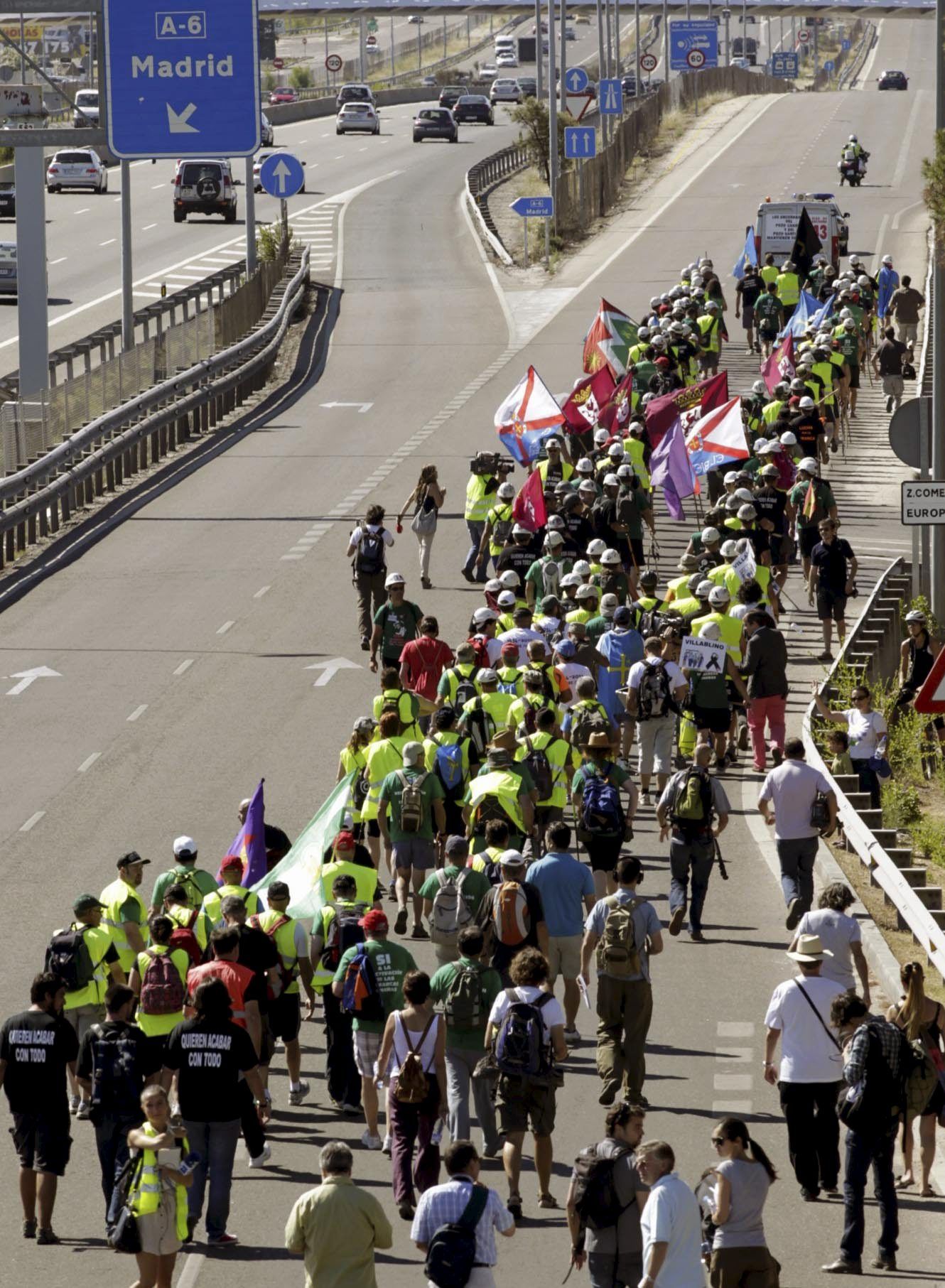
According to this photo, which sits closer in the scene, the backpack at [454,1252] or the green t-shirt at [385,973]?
the backpack at [454,1252]

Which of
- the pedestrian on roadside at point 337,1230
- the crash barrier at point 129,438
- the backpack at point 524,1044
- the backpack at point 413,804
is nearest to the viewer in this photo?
the pedestrian on roadside at point 337,1230

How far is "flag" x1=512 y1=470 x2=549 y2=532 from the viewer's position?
25484 millimetres

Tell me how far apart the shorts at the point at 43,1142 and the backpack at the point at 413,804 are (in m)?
4.78

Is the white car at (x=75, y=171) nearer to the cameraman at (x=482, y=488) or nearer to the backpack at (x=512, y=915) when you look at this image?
the cameraman at (x=482, y=488)

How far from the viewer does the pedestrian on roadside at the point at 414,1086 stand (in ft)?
39.8

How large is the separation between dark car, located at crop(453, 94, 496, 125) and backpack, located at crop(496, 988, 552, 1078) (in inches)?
3586

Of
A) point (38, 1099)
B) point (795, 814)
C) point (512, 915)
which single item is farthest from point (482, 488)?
point (38, 1099)

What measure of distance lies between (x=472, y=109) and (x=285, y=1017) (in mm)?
90773

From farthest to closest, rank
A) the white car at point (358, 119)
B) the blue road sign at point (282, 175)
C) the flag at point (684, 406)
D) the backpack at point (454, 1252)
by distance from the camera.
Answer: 1. the white car at point (358, 119)
2. the blue road sign at point (282, 175)
3. the flag at point (684, 406)
4. the backpack at point (454, 1252)

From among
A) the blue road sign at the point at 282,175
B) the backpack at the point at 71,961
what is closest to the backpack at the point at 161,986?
the backpack at the point at 71,961

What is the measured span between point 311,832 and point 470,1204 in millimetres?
5803

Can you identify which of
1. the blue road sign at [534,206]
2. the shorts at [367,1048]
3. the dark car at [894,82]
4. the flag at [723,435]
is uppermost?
the dark car at [894,82]

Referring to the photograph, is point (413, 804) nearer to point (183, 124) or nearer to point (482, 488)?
point (482, 488)

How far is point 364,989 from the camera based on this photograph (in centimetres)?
1299
